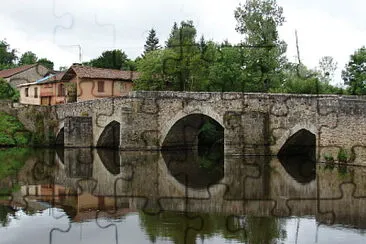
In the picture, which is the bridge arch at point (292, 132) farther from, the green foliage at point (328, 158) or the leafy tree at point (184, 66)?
the leafy tree at point (184, 66)

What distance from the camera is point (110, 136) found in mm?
36562

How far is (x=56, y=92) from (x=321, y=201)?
113 feet

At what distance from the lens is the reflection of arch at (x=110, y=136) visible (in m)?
35.6

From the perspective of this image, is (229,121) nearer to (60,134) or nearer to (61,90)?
(60,134)

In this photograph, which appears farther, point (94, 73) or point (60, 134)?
point (94, 73)

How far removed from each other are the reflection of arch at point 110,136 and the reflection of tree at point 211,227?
22869 mm

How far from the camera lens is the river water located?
11.0 meters

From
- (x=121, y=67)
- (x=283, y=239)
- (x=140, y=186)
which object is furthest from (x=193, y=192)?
(x=121, y=67)

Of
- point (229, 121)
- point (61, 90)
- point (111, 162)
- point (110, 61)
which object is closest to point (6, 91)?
point (61, 90)

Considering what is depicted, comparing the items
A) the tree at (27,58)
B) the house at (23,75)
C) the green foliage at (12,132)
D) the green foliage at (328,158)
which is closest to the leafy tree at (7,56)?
the tree at (27,58)

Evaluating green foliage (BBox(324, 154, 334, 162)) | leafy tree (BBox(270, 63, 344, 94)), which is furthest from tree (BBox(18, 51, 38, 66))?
green foliage (BBox(324, 154, 334, 162))

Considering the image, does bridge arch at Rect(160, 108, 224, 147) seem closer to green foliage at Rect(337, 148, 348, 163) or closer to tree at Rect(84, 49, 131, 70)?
green foliage at Rect(337, 148, 348, 163)

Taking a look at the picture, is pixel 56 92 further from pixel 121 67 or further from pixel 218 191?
pixel 218 191

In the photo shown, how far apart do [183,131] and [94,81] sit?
34.2 ft
